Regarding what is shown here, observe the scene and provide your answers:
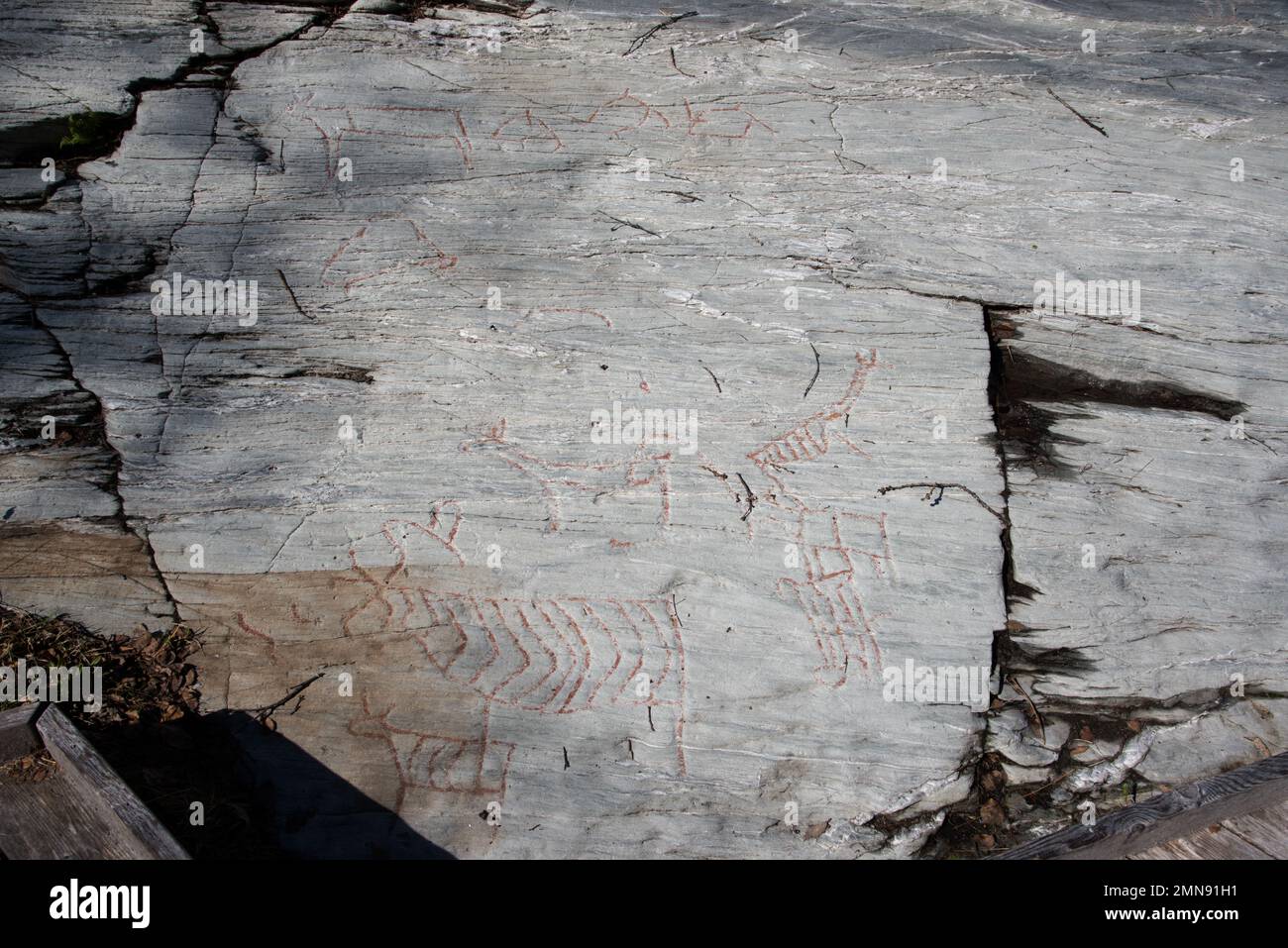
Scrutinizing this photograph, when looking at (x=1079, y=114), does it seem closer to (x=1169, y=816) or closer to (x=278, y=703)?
(x=1169, y=816)

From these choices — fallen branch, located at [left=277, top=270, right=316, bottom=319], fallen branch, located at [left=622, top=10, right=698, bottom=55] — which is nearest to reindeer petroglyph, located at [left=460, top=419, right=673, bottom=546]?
fallen branch, located at [left=277, top=270, right=316, bottom=319]

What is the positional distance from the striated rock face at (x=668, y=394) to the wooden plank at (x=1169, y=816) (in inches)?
50.9

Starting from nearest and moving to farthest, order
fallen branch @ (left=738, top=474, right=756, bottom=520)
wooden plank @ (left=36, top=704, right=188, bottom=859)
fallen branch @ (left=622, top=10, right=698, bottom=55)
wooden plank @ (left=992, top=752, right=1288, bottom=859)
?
wooden plank @ (left=36, top=704, right=188, bottom=859) < wooden plank @ (left=992, top=752, right=1288, bottom=859) < fallen branch @ (left=738, top=474, right=756, bottom=520) < fallen branch @ (left=622, top=10, right=698, bottom=55)

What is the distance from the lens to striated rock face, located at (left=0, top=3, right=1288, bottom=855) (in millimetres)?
5387

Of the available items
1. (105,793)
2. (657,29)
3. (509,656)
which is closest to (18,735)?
(105,793)

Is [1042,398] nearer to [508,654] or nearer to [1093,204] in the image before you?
[1093,204]

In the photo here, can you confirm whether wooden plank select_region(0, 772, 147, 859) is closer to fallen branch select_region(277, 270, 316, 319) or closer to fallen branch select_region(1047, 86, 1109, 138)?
fallen branch select_region(277, 270, 316, 319)

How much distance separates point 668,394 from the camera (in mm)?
6184

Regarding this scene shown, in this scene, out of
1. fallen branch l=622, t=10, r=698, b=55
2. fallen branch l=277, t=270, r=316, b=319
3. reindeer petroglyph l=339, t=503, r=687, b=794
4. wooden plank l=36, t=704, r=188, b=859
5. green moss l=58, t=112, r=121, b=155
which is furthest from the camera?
fallen branch l=622, t=10, r=698, b=55

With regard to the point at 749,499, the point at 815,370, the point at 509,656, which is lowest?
the point at 509,656

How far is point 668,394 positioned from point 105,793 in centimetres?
394

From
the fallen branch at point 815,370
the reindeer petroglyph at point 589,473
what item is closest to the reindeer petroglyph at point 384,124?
the reindeer petroglyph at point 589,473

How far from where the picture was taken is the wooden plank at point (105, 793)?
3.61 m

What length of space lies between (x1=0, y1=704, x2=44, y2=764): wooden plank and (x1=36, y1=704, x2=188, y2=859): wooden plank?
0.04 m
